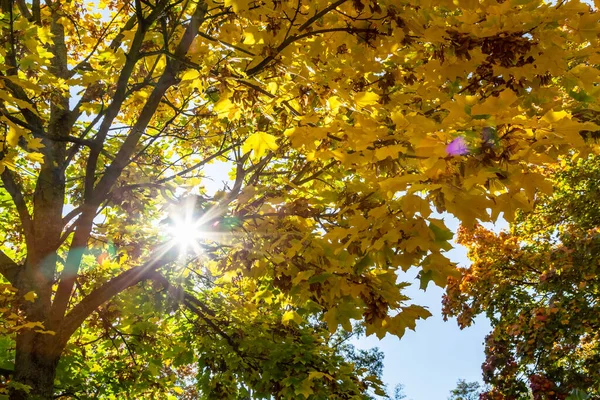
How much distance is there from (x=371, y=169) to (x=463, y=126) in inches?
26.8

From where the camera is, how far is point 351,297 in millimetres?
2979

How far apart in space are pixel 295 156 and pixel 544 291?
602cm

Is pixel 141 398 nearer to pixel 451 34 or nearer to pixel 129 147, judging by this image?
pixel 129 147

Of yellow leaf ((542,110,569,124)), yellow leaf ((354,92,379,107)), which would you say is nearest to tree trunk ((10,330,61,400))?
yellow leaf ((354,92,379,107))

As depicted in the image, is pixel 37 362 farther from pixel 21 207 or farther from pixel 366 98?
pixel 366 98

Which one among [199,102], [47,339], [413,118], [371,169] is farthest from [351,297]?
→ [199,102]

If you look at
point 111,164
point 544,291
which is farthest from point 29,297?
point 544,291

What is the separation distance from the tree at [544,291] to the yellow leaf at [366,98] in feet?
20.9

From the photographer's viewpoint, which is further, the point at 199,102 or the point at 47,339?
the point at 199,102

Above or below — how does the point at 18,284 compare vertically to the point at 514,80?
above

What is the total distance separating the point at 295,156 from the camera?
20.5 feet

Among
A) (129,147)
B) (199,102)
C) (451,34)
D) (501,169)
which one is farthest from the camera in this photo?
(199,102)

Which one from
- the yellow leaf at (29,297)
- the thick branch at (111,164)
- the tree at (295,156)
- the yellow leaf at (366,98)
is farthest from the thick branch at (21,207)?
the yellow leaf at (366,98)

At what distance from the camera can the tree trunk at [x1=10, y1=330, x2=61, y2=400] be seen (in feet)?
14.6
